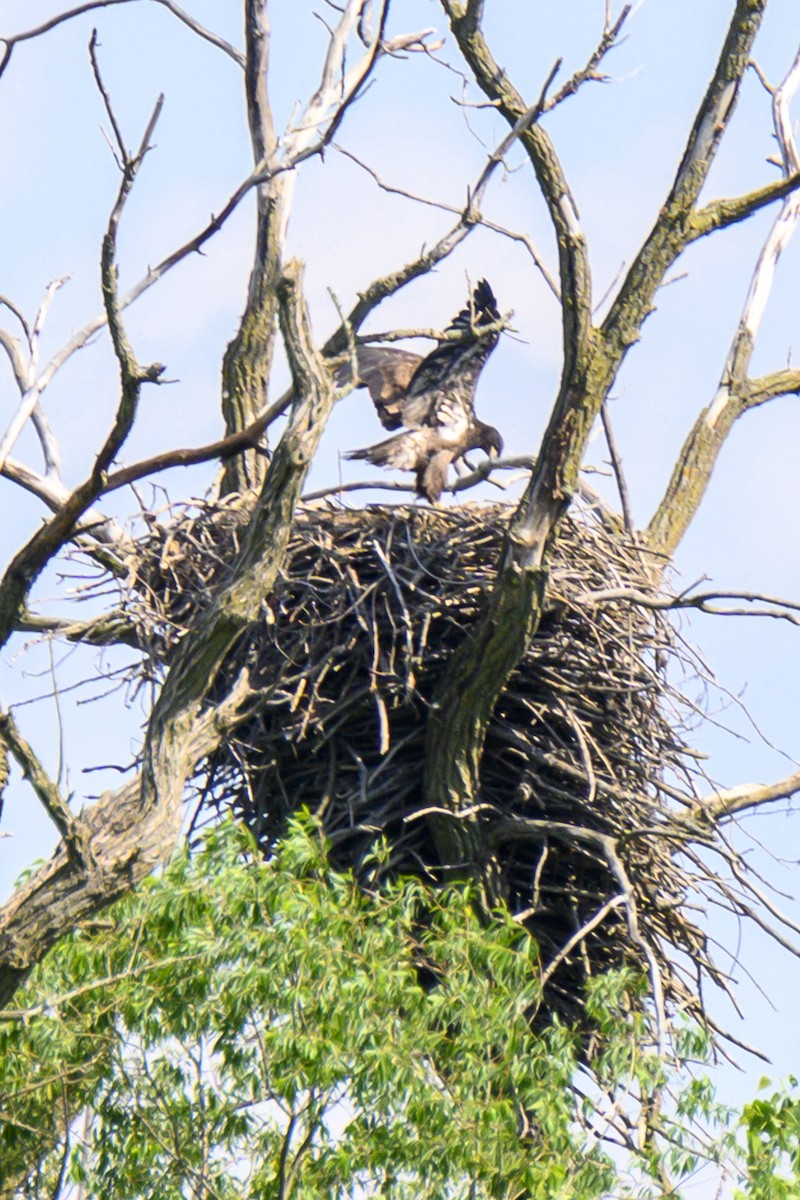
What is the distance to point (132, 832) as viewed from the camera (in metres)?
5.62

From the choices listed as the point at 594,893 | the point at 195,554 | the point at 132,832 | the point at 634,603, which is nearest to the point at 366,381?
the point at 195,554

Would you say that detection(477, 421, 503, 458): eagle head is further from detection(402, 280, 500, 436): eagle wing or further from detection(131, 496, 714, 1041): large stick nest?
detection(131, 496, 714, 1041): large stick nest

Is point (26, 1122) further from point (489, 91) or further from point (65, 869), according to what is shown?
point (489, 91)

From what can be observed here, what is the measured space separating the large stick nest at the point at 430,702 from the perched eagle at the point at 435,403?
2.54ft

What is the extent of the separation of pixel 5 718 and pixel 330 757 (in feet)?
8.29

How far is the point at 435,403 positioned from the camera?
8.23m

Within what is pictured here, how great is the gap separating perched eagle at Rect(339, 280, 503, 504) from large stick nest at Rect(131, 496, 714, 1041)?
30.5 inches

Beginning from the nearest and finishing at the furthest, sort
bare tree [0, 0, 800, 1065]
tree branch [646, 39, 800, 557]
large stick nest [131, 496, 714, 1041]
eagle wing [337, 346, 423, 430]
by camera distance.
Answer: bare tree [0, 0, 800, 1065] → large stick nest [131, 496, 714, 1041] → eagle wing [337, 346, 423, 430] → tree branch [646, 39, 800, 557]

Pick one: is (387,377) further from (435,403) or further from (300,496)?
(300,496)

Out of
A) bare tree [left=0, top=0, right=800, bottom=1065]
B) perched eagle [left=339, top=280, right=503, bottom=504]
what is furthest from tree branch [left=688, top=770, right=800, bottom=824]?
perched eagle [left=339, top=280, right=503, bottom=504]

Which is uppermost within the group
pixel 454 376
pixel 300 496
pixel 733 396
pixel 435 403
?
pixel 733 396

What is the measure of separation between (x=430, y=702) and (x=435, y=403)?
1.78 metres

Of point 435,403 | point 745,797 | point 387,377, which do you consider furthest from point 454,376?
point 745,797

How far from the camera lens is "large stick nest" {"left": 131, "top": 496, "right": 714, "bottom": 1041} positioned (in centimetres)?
700
